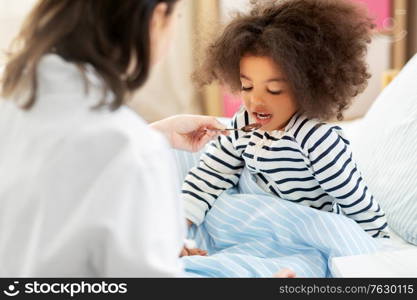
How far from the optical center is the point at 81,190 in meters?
0.62

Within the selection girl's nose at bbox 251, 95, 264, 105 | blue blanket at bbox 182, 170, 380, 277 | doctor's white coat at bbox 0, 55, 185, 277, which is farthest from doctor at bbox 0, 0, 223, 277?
girl's nose at bbox 251, 95, 264, 105

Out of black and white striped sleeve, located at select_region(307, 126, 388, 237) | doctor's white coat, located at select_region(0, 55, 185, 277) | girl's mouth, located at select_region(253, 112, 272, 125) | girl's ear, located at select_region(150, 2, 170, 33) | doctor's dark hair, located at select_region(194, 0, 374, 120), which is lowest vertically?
doctor's white coat, located at select_region(0, 55, 185, 277)

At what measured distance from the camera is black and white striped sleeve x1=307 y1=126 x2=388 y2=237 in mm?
1104

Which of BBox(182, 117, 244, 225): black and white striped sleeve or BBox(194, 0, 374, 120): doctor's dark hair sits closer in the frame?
BBox(194, 0, 374, 120): doctor's dark hair

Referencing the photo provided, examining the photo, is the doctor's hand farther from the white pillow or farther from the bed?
the white pillow

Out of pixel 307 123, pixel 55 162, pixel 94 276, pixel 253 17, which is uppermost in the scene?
pixel 253 17

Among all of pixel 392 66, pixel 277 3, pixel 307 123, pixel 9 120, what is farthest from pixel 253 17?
pixel 392 66

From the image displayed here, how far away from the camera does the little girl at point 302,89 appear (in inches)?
42.6

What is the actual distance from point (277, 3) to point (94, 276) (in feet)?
2.27

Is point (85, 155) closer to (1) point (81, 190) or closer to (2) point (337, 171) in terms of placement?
(1) point (81, 190)

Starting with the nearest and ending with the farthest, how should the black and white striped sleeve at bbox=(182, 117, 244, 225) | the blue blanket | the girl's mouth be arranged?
the blue blanket, the girl's mouth, the black and white striped sleeve at bbox=(182, 117, 244, 225)

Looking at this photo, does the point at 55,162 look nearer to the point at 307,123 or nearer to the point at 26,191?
the point at 26,191

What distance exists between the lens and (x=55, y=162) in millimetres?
613

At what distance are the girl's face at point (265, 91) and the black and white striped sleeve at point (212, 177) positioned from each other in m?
0.15
